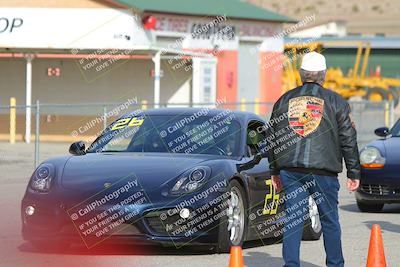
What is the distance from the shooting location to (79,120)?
26.8 m

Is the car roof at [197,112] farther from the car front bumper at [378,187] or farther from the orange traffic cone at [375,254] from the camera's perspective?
the car front bumper at [378,187]

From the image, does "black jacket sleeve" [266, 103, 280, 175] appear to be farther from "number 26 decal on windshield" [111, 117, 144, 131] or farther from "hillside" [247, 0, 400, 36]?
"hillside" [247, 0, 400, 36]

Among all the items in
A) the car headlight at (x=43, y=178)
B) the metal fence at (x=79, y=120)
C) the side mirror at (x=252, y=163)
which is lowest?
the metal fence at (x=79, y=120)

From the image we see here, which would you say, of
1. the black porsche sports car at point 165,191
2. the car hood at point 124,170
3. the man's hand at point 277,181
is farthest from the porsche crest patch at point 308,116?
the car hood at point 124,170

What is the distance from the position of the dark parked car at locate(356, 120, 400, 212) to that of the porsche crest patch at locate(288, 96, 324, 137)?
6248 mm

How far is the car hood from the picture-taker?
10336 millimetres

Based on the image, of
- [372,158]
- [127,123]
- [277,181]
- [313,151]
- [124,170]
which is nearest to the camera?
[313,151]

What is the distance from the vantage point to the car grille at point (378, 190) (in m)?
14.5

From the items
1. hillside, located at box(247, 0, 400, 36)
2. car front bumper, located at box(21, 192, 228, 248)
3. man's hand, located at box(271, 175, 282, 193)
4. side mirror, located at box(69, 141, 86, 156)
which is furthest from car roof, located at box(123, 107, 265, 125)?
hillside, located at box(247, 0, 400, 36)

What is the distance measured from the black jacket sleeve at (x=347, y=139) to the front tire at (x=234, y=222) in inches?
78.1

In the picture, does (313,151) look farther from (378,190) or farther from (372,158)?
(372,158)

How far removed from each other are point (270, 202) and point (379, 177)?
12.1 feet

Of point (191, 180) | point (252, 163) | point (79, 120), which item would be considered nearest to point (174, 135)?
point (252, 163)

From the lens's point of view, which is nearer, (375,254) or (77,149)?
(375,254)
